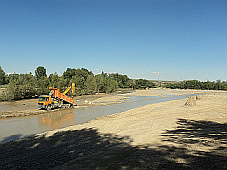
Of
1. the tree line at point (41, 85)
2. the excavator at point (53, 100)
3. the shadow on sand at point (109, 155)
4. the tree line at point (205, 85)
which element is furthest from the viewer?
the tree line at point (205, 85)

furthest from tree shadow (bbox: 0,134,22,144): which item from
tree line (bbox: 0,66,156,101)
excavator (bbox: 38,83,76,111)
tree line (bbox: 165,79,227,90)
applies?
tree line (bbox: 165,79,227,90)

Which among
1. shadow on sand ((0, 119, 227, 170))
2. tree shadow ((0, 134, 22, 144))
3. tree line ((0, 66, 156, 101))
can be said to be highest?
tree line ((0, 66, 156, 101))

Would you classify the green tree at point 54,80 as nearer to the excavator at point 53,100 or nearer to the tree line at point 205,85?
the excavator at point 53,100

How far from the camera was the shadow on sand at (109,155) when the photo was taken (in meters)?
6.21

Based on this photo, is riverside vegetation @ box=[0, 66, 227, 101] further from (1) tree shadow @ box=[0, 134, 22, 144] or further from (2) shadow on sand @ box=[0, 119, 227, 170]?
(2) shadow on sand @ box=[0, 119, 227, 170]

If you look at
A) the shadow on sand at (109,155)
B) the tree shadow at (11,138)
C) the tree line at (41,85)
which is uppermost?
the tree line at (41,85)

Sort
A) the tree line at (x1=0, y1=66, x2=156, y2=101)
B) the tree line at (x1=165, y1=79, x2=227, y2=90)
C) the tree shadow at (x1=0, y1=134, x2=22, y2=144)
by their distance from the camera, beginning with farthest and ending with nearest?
1. the tree line at (x1=165, y1=79, x2=227, y2=90)
2. the tree line at (x1=0, y1=66, x2=156, y2=101)
3. the tree shadow at (x1=0, y1=134, x2=22, y2=144)

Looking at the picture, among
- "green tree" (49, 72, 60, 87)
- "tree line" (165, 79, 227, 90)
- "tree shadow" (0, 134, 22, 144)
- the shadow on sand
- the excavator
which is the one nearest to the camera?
the shadow on sand

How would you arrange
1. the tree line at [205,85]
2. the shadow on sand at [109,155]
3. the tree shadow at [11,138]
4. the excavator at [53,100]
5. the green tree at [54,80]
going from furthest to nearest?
the tree line at [205,85] < the green tree at [54,80] < the excavator at [53,100] < the tree shadow at [11,138] < the shadow on sand at [109,155]

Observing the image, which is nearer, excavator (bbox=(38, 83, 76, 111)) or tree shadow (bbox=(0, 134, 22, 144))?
tree shadow (bbox=(0, 134, 22, 144))

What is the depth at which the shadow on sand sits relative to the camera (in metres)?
6.21

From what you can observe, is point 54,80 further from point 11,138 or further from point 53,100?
point 11,138

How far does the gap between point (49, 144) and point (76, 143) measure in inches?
77.7

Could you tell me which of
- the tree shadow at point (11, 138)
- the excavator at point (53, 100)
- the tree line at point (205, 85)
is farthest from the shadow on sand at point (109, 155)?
the tree line at point (205, 85)
